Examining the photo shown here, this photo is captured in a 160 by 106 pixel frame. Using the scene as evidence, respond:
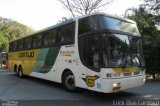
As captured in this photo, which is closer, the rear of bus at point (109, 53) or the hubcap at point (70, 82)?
the rear of bus at point (109, 53)

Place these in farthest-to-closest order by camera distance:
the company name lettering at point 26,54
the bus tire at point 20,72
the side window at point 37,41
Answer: the bus tire at point 20,72 → the company name lettering at point 26,54 → the side window at point 37,41

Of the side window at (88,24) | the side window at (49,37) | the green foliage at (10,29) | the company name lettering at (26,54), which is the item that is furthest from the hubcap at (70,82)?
the green foliage at (10,29)

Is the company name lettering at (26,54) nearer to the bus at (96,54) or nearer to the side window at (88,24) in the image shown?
the bus at (96,54)

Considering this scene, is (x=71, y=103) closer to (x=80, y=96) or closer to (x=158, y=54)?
(x=80, y=96)

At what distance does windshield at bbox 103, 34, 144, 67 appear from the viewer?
9.27m

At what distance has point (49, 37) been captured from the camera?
1383 centimetres

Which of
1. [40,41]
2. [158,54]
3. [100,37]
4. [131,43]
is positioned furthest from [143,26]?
[100,37]

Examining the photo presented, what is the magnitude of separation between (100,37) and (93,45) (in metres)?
0.51

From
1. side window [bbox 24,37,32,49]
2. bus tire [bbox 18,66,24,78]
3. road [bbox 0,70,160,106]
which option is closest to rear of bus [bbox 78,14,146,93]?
road [bbox 0,70,160,106]

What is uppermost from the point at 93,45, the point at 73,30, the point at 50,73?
the point at 73,30

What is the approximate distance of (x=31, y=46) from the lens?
54.2 ft

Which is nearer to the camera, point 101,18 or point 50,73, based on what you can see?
point 101,18

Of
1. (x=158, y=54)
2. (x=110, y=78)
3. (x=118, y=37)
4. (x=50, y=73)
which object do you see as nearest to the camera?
(x=110, y=78)

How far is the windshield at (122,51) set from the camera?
9274mm
